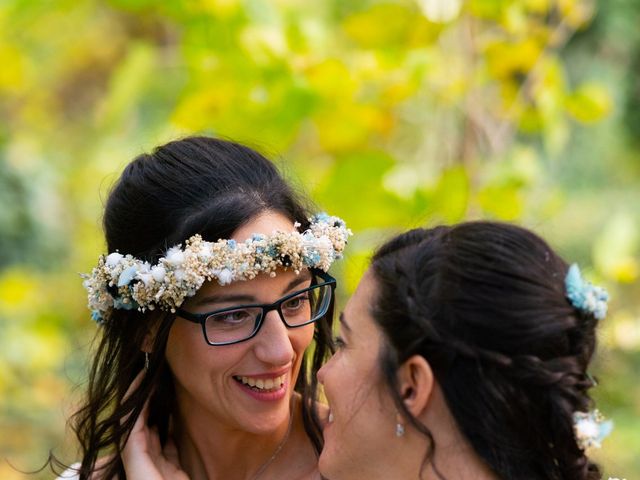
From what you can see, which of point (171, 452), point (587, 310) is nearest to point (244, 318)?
point (171, 452)

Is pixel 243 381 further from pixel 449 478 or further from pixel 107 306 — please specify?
pixel 449 478

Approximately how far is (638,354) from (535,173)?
5862 mm

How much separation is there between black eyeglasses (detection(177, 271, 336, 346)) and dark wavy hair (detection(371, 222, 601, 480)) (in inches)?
30.6

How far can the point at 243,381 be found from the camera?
2854 mm

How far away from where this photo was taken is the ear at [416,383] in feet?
6.75

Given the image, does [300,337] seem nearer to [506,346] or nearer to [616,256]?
[506,346]

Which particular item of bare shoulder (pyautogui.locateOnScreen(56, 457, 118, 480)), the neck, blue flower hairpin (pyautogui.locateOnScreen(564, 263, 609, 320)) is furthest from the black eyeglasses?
blue flower hairpin (pyautogui.locateOnScreen(564, 263, 609, 320))

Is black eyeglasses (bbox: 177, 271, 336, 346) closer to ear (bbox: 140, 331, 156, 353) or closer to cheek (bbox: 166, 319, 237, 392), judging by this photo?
cheek (bbox: 166, 319, 237, 392)

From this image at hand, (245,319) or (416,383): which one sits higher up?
(245,319)

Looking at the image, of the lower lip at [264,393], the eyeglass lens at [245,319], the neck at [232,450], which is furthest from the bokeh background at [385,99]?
the neck at [232,450]

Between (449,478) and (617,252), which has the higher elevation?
(617,252)

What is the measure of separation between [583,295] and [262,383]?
114cm

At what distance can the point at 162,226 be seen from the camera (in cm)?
295

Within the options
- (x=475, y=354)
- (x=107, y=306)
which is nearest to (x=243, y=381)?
(x=107, y=306)
